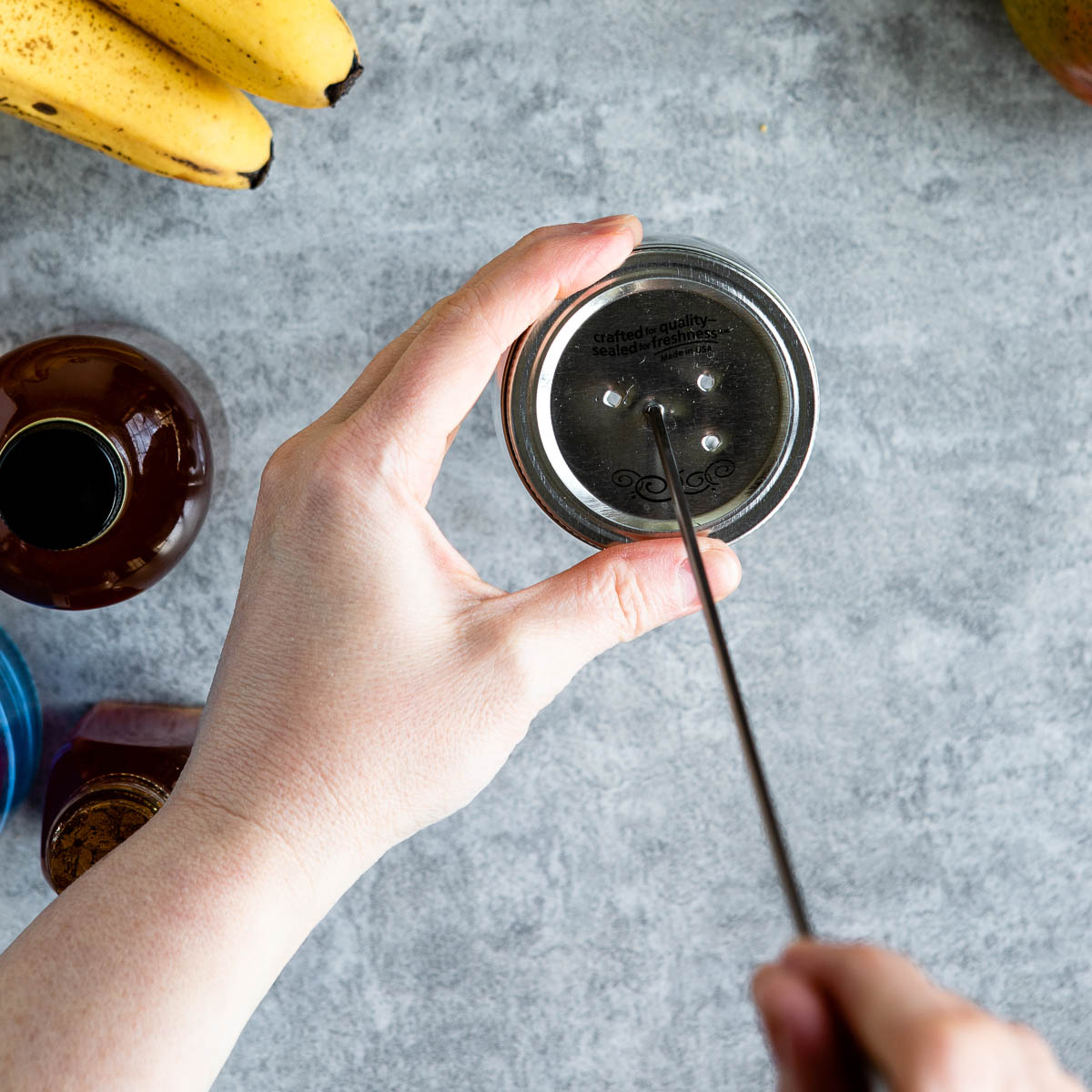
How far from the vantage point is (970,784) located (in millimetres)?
915

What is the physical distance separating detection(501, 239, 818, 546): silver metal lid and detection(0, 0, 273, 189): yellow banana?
292 mm

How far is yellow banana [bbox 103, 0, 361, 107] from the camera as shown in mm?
647

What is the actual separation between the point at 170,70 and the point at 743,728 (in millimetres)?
638

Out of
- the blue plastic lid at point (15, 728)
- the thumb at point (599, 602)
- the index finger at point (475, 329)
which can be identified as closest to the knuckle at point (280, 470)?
the index finger at point (475, 329)

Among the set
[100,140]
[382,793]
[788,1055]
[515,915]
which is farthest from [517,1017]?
[100,140]

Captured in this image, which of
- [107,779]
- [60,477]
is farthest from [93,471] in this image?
[107,779]

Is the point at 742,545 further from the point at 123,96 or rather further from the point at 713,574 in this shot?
→ the point at 123,96

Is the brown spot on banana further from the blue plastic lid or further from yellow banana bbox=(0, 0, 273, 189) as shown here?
the blue plastic lid

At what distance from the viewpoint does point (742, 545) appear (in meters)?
0.88

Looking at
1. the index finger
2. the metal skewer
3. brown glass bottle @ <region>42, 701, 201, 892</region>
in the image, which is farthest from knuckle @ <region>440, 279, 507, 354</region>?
brown glass bottle @ <region>42, 701, 201, 892</region>

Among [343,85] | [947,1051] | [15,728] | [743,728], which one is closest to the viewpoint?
[947,1051]

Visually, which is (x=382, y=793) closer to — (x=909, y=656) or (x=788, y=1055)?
(x=788, y=1055)

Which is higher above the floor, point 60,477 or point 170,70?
point 170,70

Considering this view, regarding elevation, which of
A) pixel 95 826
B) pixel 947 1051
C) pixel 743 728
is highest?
pixel 95 826
